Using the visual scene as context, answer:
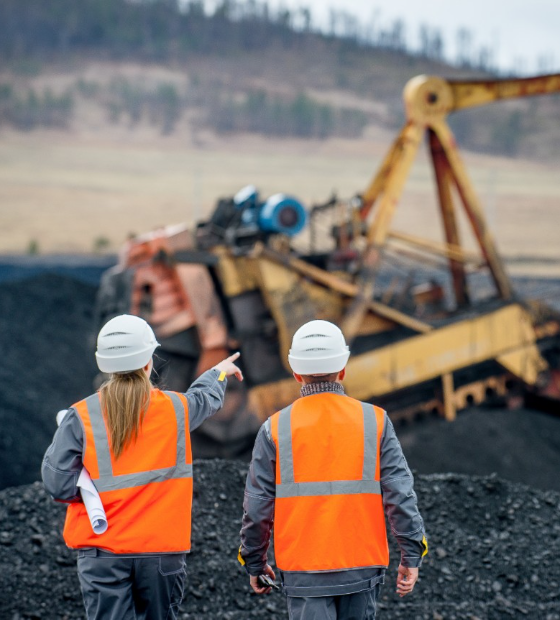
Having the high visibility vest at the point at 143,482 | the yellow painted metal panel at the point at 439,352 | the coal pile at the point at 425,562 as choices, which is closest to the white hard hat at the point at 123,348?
the high visibility vest at the point at 143,482

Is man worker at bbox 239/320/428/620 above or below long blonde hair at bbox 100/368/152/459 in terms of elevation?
below

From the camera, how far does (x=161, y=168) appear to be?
102 feet

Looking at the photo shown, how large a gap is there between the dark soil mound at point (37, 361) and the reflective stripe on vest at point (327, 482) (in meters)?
4.66

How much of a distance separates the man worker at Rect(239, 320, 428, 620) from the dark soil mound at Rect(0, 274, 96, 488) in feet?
15.2

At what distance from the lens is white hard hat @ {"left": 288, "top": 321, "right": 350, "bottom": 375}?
2393 mm

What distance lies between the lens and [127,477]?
2.40m

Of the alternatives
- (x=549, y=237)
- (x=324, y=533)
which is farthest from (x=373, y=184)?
(x=549, y=237)

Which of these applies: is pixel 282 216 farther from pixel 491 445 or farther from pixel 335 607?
pixel 335 607

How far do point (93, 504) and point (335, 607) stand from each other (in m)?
0.79

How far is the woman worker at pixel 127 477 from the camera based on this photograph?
239cm

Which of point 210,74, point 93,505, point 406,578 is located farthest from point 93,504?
point 210,74

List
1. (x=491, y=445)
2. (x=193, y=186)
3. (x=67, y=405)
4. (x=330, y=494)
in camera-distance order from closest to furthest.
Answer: (x=330, y=494) < (x=491, y=445) < (x=67, y=405) < (x=193, y=186)

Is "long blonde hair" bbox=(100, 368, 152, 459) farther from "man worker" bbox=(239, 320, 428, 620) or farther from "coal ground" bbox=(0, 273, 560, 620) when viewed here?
"coal ground" bbox=(0, 273, 560, 620)

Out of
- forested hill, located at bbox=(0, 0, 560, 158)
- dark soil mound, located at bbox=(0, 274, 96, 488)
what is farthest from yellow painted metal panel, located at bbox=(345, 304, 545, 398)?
forested hill, located at bbox=(0, 0, 560, 158)
